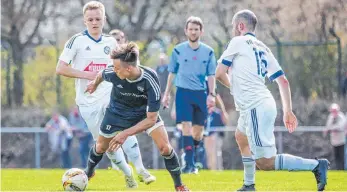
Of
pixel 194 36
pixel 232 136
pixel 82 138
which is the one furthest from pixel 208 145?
pixel 194 36

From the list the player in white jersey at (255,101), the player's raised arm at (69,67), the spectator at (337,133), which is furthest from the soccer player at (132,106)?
the spectator at (337,133)

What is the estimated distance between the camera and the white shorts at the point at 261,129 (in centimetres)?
1120

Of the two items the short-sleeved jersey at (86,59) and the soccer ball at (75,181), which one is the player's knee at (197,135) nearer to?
the short-sleeved jersey at (86,59)

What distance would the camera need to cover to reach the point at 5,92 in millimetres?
28875

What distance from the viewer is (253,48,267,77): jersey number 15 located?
11.4 meters

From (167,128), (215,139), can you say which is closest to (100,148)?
(215,139)

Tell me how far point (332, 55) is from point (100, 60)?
14.2m

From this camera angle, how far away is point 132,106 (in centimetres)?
1165

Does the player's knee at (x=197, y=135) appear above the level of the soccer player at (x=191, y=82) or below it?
below

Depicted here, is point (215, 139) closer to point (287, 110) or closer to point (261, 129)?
point (287, 110)

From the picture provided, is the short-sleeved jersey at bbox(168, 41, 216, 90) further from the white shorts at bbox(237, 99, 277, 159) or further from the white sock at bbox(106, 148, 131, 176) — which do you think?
the white shorts at bbox(237, 99, 277, 159)

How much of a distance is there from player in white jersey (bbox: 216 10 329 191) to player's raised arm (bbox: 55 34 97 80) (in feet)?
6.62

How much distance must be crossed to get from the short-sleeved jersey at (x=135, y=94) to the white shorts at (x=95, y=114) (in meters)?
1.21

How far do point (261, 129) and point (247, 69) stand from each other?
2.23 ft
